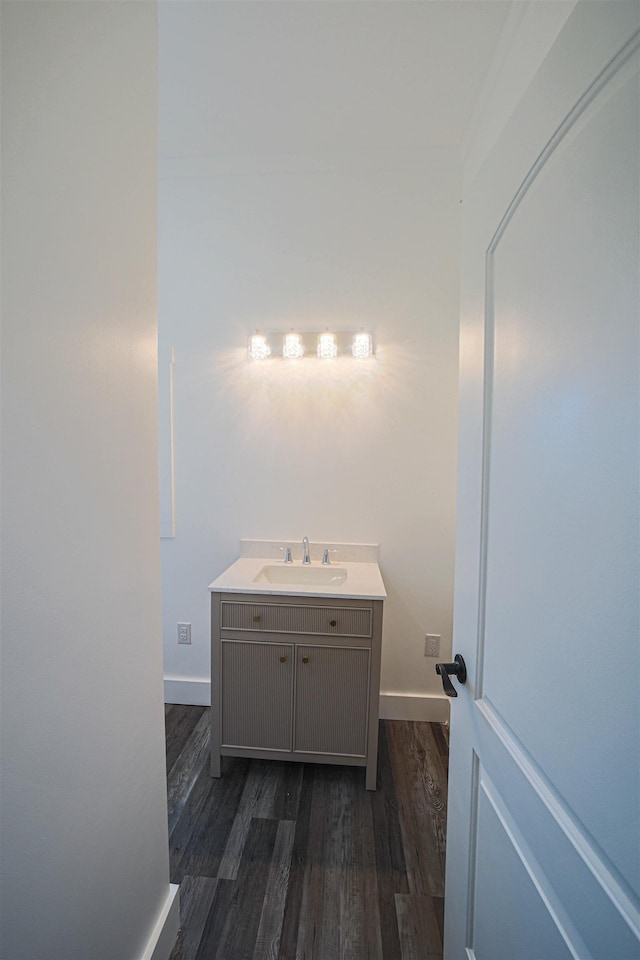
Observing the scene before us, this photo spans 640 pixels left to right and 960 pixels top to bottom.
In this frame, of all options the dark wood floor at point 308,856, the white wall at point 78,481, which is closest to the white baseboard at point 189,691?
the dark wood floor at point 308,856

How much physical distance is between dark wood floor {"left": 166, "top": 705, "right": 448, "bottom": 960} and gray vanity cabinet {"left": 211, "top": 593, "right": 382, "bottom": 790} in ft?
0.40

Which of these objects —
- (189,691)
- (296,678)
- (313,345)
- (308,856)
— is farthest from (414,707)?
(313,345)

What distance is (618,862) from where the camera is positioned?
45cm

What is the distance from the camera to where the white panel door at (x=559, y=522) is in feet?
1.52

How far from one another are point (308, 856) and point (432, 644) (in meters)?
1.12

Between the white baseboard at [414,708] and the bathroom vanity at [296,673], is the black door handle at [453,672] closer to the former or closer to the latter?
the bathroom vanity at [296,673]

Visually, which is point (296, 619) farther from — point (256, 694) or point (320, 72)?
point (320, 72)

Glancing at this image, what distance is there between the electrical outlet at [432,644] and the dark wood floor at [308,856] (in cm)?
43

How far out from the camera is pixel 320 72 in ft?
5.27

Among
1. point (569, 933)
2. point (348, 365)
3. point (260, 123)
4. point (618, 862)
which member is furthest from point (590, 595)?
point (260, 123)

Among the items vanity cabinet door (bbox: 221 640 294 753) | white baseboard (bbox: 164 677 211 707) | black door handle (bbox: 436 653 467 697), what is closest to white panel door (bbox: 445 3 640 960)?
black door handle (bbox: 436 653 467 697)

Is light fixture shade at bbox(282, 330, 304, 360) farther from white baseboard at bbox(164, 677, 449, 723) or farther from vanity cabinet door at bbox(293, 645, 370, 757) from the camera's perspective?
white baseboard at bbox(164, 677, 449, 723)

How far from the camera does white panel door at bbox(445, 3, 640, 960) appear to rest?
46 cm

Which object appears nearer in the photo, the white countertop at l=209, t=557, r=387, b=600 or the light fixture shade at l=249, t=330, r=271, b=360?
the white countertop at l=209, t=557, r=387, b=600
